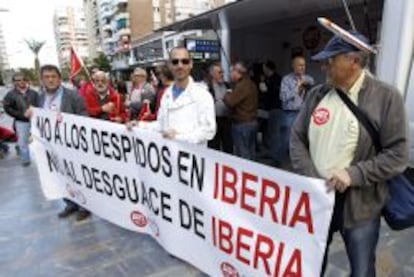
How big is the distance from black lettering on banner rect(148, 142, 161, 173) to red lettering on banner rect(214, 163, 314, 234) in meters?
0.70

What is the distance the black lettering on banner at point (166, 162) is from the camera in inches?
116

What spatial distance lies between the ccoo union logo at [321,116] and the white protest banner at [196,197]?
30cm

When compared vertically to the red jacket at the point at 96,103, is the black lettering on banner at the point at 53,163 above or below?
below

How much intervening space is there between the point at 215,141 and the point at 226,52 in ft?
7.27

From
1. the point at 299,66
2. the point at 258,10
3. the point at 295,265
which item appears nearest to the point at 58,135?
the point at 295,265

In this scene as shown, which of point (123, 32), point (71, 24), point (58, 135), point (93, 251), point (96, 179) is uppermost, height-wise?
point (71, 24)

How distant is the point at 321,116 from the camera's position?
2.04m

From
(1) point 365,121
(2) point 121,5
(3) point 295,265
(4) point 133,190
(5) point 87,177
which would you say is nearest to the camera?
(1) point 365,121

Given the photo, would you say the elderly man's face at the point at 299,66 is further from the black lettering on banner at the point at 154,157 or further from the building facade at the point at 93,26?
the building facade at the point at 93,26

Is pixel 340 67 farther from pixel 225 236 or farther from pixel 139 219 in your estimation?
pixel 139 219

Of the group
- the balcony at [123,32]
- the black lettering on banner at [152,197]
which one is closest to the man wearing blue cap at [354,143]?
Result: the black lettering on banner at [152,197]

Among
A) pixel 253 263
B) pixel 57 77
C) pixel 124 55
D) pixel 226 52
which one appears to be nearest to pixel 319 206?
Answer: pixel 253 263

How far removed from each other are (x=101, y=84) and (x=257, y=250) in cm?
351

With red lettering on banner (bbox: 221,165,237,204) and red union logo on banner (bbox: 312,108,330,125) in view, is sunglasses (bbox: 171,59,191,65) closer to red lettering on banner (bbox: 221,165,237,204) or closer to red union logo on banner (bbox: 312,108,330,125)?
red lettering on banner (bbox: 221,165,237,204)
